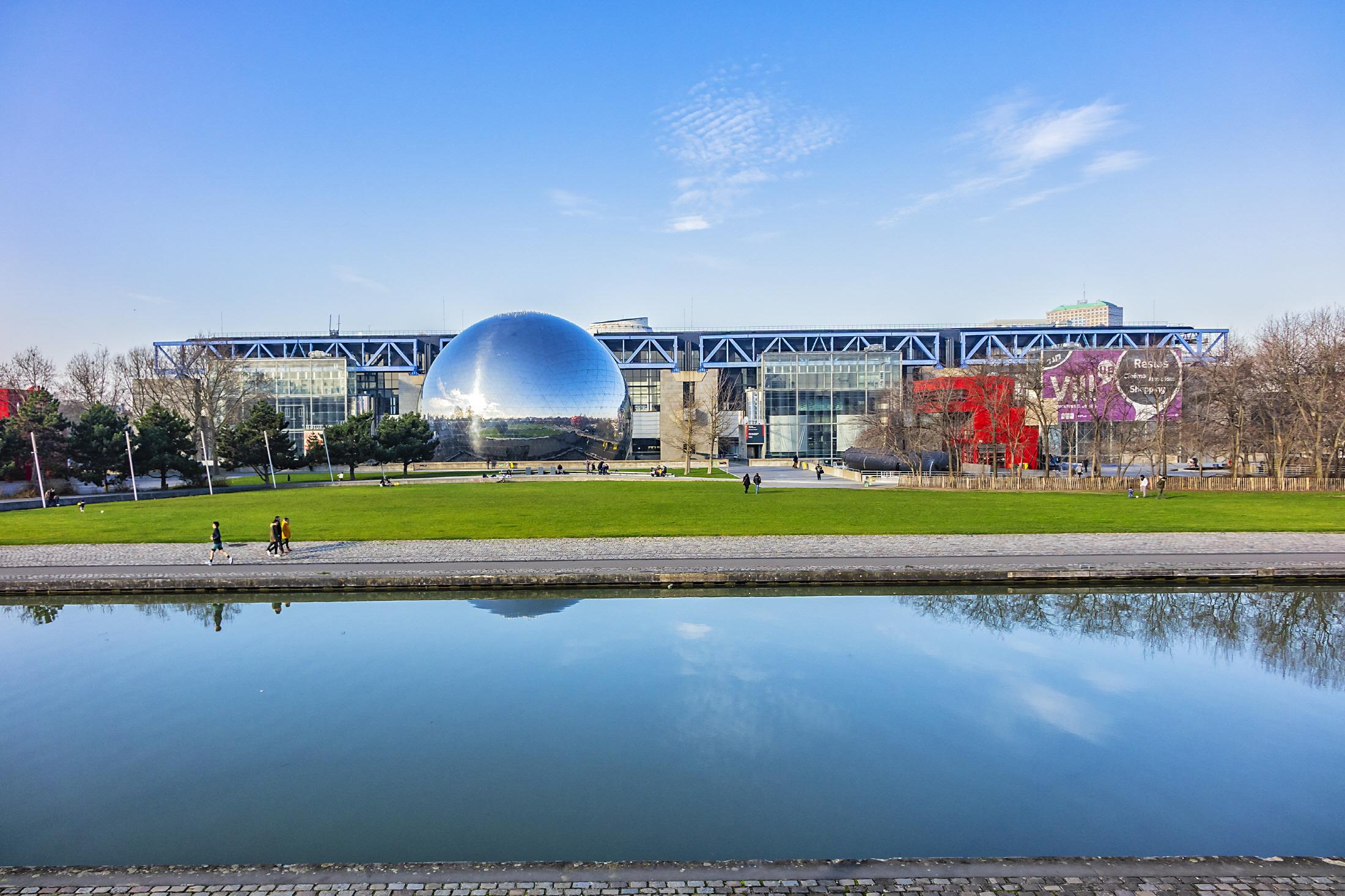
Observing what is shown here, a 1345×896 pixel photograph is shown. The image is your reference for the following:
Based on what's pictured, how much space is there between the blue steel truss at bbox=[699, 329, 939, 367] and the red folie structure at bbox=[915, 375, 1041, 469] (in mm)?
49398

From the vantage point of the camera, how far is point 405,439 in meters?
62.6

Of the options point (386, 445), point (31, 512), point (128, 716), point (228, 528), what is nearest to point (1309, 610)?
point (128, 716)

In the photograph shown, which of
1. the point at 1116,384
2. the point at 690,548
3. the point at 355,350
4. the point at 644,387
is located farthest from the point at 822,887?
the point at 355,350

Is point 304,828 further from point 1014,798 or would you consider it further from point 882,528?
point 882,528

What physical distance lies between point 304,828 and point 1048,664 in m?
10.7

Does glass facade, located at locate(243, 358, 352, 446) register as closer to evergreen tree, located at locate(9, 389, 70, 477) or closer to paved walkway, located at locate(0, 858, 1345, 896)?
evergreen tree, located at locate(9, 389, 70, 477)

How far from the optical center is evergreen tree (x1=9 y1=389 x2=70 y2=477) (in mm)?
42000

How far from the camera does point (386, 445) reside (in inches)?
2429

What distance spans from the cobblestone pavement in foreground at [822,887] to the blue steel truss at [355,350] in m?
112

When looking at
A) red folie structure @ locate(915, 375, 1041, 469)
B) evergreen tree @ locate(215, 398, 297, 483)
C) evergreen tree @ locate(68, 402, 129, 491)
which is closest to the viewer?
evergreen tree @ locate(68, 402, 129, 491)

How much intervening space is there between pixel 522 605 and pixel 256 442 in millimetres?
40878

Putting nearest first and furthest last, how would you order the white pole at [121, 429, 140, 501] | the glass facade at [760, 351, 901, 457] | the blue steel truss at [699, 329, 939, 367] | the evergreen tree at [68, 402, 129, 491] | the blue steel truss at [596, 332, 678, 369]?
the white pole at [121, 429, 140, 501], the evergreen tree at [68, 402, 129, 491], the glass facade at [760, 351, 901, 457], the blue steel truss at [699, 329, 939, 367], the blue steel truss at [596, 332, 678, 369]

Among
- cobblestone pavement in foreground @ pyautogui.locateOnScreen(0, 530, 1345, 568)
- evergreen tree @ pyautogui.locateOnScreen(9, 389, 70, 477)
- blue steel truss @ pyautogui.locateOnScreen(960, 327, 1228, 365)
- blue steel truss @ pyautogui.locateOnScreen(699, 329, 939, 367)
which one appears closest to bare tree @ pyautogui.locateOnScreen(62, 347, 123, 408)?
evergreen tree @ pyautogui.locateOnScreen(9, 389, 70, 477)

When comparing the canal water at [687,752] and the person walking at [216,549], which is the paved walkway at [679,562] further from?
the canal water at [687,752]
